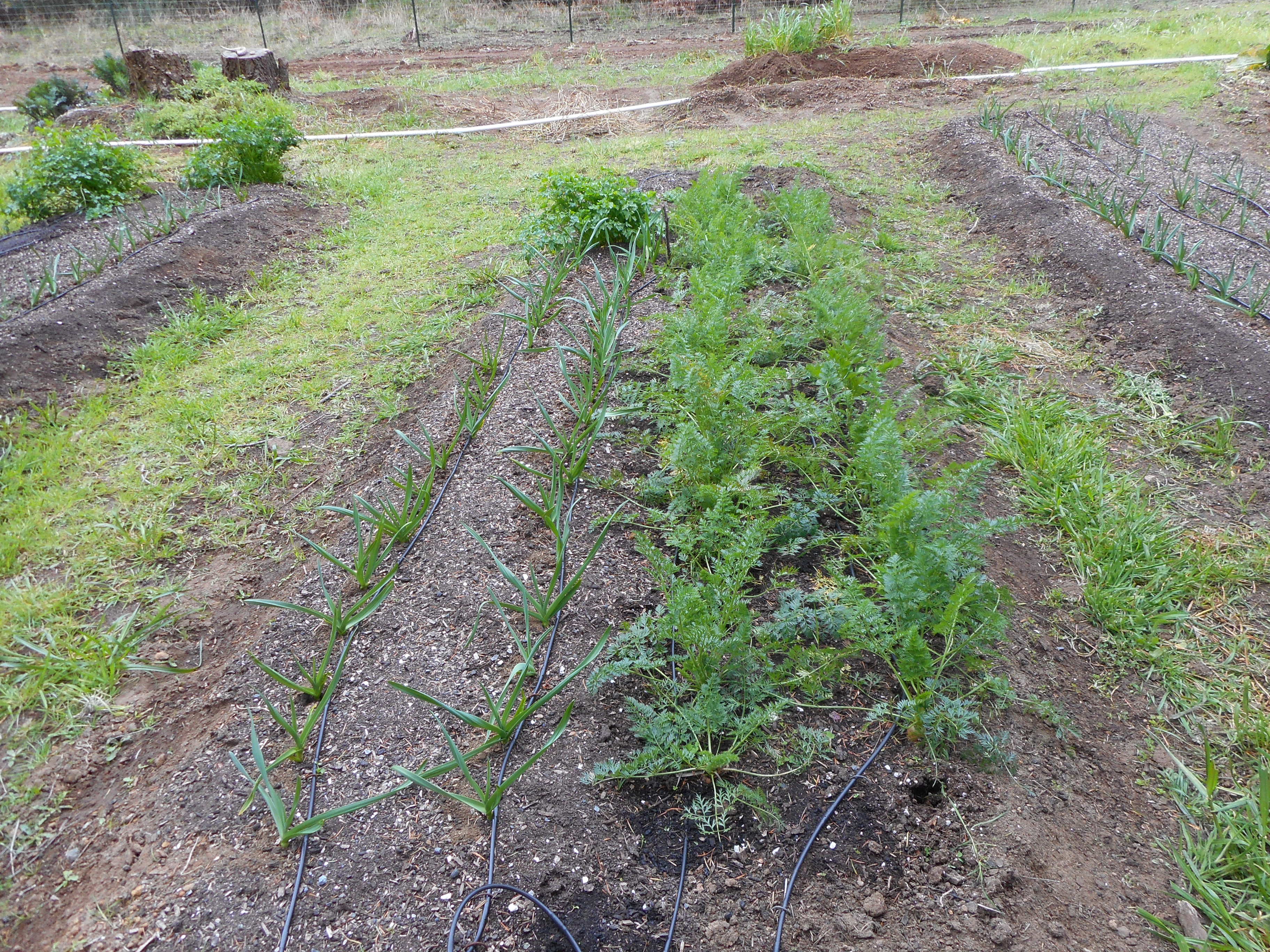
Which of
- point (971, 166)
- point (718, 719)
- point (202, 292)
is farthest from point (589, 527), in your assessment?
point (971, 166)

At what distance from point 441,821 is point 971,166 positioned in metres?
6.98

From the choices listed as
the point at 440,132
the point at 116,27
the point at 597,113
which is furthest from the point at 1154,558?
the point at 116,27

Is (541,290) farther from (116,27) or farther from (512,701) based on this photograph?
(116,27)

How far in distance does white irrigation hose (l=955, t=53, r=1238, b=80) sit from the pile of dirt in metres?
0.30

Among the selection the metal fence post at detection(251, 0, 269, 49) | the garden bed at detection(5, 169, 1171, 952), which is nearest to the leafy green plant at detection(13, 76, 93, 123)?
A: the metal fence post at detection(251, 0, 269, 49)

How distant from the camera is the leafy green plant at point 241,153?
675cm

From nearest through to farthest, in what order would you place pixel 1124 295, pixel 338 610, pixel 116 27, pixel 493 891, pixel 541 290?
pixel 493 891
pixel 338 610
pixel 1124 295
pixel 541 290
pixel 116 27

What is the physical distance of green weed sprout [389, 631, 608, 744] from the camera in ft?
6.45

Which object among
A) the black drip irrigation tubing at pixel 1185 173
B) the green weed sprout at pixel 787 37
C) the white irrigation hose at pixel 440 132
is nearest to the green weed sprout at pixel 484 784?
the black drip irrigation tubing at pixel 1185 173

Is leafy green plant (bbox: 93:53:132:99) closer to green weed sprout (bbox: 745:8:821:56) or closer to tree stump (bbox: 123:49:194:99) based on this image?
tree stump (bbox: 123:49:194:99)

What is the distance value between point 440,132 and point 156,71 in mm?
4502

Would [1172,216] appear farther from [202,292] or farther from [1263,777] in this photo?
[202,292]

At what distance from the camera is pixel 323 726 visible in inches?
87.5

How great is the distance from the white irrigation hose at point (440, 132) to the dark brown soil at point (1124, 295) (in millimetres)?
5191
